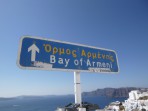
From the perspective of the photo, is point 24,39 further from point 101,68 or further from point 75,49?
point 101,68

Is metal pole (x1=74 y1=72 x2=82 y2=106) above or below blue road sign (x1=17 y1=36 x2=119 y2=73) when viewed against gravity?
below

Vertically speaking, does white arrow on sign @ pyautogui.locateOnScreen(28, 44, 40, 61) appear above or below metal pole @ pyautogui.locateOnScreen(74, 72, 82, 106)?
above

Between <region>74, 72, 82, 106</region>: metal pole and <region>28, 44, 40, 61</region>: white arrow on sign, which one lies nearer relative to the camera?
<region>28, 44, 40, 61</region>: white arrow on sign

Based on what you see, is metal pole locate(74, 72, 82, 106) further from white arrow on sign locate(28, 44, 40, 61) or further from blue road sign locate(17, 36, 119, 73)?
white arrow on sign locate(28, 44, 40, 61)

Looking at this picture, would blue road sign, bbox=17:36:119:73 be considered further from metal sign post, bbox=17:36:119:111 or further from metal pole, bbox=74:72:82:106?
metal pole, bbox=74:72:82:106

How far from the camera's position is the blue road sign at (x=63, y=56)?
1.76 m

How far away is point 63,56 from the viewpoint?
2.07 metres

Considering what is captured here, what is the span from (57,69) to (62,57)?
20 cm

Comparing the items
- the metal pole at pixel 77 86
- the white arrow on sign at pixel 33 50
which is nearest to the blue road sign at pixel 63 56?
the white arrow on sign at pixel 33 50

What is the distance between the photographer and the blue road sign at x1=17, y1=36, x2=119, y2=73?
5.76 feet

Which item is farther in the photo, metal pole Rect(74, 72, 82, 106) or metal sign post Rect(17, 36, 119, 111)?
metal pole Rect(74, 72, 82, 106)

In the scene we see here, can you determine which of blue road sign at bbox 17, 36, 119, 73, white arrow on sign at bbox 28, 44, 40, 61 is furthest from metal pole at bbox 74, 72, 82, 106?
white arrow on sign at bbox 28, 44, 40, 61

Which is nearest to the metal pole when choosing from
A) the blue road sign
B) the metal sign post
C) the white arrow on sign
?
the metal sign post

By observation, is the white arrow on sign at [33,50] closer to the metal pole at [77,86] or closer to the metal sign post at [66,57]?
the metal sign post at [66,57]
